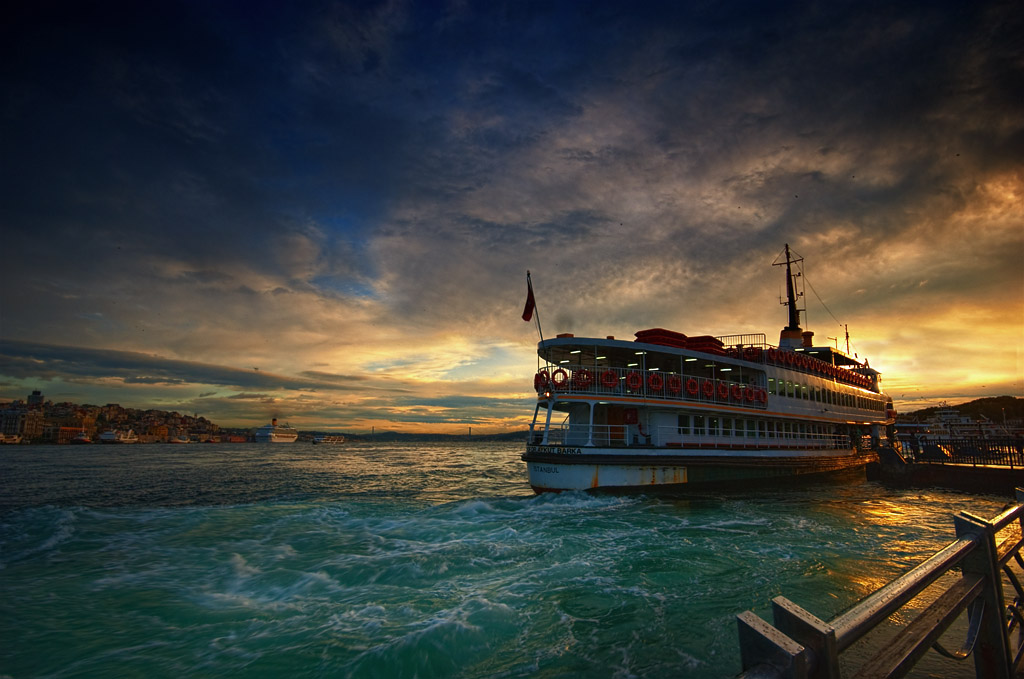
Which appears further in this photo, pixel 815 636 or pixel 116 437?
pixel 116 437

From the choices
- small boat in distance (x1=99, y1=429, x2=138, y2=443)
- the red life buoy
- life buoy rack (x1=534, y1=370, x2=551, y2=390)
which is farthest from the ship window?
small boat in distance (x1=99, y1=429, x2=138, y2=443)

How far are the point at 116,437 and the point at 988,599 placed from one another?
205965 mm

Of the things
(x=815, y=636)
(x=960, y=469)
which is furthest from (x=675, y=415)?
(x=815, y=636)

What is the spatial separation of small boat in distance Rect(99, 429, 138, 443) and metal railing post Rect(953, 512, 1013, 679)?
205 m

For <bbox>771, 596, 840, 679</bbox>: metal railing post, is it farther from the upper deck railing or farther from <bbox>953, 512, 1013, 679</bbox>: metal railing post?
the upper deck railing

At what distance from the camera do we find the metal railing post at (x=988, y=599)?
119 inches

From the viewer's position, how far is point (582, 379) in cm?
2098

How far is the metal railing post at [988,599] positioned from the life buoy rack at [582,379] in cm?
1764

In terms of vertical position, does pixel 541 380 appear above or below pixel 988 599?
above

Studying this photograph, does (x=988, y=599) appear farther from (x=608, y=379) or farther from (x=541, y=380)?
(x=541, y=380)

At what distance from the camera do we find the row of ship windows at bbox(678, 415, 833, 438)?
2389cm

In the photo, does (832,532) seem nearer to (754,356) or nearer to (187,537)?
(754,356)

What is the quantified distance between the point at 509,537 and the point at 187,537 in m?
9.68

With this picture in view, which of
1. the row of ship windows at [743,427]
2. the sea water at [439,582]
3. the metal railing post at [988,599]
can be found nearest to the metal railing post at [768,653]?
the metal railing post at [988,599]
